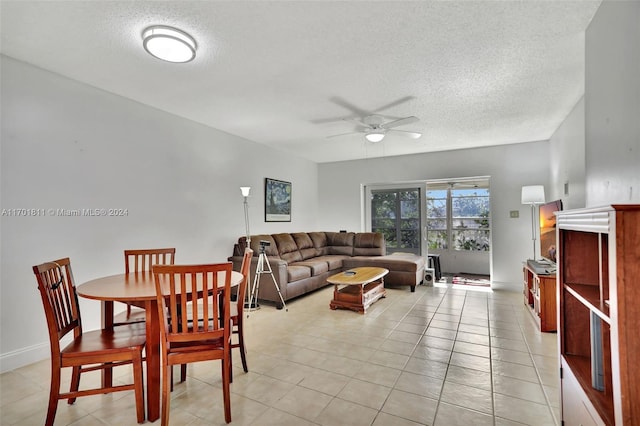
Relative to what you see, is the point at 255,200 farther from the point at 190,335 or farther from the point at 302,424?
the point at 302,424

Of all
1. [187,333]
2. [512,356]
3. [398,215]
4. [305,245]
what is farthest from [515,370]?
[398,215]

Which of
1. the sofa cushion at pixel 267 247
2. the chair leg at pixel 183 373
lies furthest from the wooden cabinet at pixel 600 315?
the sofa cushion at pixel 267 247

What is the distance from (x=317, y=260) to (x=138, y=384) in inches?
155

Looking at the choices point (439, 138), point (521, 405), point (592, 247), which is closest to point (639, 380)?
point (592, 247)

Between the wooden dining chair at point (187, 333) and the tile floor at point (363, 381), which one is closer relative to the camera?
the wooden dining chair at point (187, 333)

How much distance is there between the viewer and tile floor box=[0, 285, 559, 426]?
190 cm

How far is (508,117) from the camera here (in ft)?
13.2

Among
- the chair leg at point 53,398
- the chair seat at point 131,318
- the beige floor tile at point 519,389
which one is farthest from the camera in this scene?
the chair seat at point 131,318

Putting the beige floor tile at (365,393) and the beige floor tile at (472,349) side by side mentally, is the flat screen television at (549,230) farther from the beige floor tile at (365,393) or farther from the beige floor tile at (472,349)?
the beige floor tile at (365,393)

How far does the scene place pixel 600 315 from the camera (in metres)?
1.07

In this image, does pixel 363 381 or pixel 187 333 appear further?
pixel 363 381

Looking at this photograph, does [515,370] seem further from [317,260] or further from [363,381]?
[317,260]

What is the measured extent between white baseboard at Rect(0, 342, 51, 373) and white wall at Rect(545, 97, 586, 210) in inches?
210

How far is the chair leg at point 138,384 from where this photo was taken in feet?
5.90
